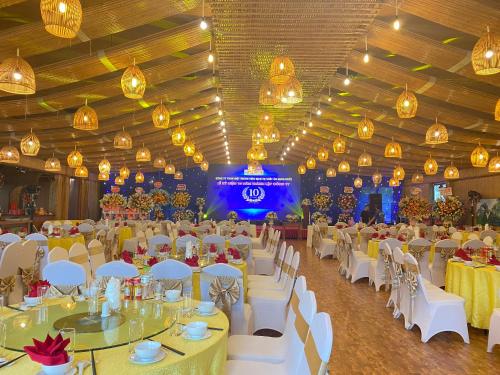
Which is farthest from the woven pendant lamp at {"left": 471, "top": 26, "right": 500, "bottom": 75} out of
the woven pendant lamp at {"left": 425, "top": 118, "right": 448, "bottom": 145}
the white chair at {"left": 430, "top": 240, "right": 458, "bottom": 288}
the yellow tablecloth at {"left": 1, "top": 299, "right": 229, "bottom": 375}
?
the white chair at {"left": 430, "top": 240, "right": 458, "bottom": 288}

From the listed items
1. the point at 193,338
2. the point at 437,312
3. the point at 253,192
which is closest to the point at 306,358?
the point at 193,338

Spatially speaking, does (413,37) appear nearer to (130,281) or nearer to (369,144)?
(130,281)

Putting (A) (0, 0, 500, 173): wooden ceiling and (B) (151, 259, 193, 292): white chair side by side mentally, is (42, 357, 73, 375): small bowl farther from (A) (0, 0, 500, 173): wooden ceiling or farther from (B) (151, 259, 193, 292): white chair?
(A) (0, 0, 500, 173): wooden ceiling

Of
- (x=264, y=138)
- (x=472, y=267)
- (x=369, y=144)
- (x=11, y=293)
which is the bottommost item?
(x=11, y=293)

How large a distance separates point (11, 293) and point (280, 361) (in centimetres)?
453

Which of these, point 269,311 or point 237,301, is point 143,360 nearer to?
point 237,301

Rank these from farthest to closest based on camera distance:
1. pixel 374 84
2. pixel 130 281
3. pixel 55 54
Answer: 1. pixel 374 84
2. pixel 55 54
3. pixel 130 281

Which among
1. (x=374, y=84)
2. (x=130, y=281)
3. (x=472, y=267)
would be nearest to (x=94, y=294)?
(x=130, y=281)

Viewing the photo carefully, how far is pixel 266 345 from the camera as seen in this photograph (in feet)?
11.9

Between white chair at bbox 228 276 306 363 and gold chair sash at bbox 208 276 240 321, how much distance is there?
27.0 inches

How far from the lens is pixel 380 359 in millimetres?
4926

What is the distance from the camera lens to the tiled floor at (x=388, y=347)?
15.4 feet

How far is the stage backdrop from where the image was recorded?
2369 cm

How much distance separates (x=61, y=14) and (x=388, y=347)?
483cm
